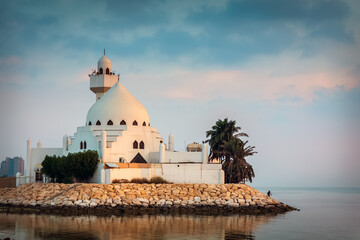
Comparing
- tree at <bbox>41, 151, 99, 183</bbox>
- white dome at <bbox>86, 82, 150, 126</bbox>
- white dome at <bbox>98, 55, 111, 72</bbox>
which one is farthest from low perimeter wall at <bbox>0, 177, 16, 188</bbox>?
white dome at <bbox>98, 55, 111, 72</bbox>

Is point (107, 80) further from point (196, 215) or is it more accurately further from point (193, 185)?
point (196, 215)

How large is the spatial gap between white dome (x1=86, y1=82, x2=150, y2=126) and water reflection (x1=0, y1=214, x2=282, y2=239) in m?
16.0

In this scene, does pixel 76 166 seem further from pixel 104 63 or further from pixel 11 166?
pixel 11 166

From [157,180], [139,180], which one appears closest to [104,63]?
[139,180]

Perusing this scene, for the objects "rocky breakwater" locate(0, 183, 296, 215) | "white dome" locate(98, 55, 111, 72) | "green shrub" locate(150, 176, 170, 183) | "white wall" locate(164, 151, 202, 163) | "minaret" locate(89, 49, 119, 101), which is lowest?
"rocky breakwater" locate(0, 183, 296, 215)

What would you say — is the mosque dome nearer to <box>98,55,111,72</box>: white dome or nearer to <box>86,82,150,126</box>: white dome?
<box>98,55,111,72</box>: white dome

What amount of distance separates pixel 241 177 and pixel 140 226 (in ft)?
58.0

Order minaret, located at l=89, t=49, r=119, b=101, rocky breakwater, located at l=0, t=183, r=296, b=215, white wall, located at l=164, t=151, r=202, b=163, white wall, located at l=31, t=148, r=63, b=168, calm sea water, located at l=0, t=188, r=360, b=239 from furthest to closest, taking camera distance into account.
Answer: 1. minaret, located at l=89, t=49, r=119, b=101
2. white wall, located at l=31, t=148, r=63, b=168
3. white wall, located at l=164, t=151, r=202, b=163
4. rocky breakwater, located at l=0, t=183, r=296, b=215
5. calm sea water, located at l=0, t=188, r=360, b=239

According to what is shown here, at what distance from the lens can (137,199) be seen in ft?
137

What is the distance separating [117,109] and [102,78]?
21.5 feet

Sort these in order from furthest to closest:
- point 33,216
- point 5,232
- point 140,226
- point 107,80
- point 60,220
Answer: point 107,80 → point 33,216 → point 60,220 → point 140,226 → point 5,232

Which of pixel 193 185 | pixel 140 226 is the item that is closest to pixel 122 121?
pixel 193 185

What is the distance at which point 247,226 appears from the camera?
113ft

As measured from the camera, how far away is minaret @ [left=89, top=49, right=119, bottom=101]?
57469 mm
